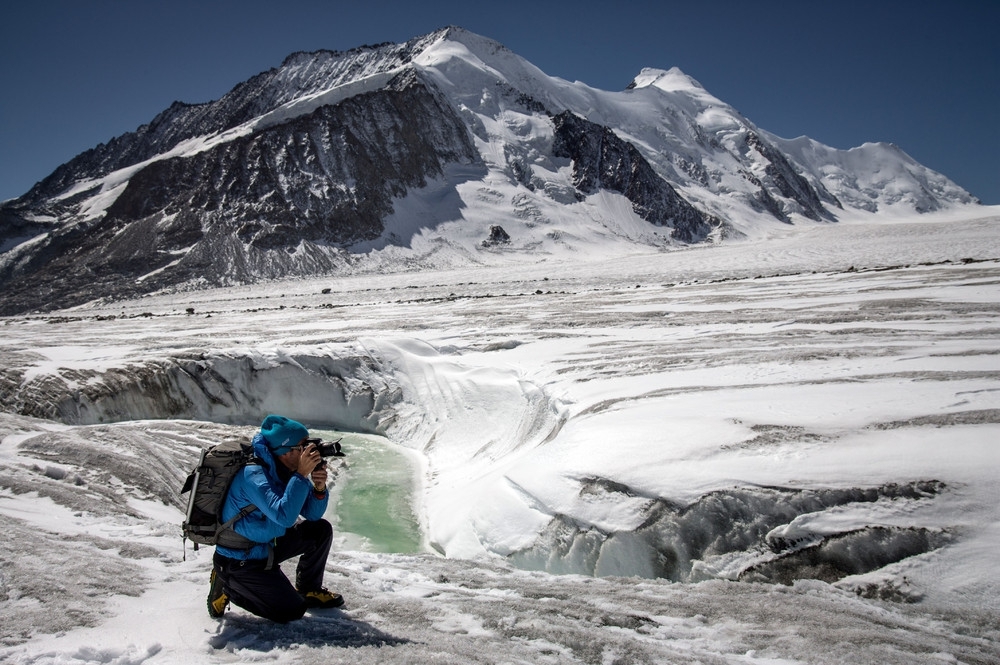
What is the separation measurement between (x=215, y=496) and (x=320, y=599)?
40.6 inches

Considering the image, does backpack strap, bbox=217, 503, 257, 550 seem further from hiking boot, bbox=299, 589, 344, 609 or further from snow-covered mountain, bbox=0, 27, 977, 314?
snow-covered mountain, bbox=0, 27, 977, 314

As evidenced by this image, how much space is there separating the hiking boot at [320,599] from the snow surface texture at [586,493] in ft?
0.32

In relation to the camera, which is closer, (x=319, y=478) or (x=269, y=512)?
(x=269, y=512)

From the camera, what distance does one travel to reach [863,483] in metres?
5.14

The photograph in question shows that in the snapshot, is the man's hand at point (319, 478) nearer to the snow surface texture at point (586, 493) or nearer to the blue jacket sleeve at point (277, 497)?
the blue jacket sleeve at point (277, 497)

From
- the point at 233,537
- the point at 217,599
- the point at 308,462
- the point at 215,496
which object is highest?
the point at 308,462

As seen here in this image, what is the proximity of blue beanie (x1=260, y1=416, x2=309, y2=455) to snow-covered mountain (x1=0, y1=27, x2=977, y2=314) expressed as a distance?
6241 centimetres

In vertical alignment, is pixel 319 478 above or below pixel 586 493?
above

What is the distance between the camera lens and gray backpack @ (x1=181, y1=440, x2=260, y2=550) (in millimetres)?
3764

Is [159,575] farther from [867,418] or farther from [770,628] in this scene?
[867,418]

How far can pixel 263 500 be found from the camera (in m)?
3.63

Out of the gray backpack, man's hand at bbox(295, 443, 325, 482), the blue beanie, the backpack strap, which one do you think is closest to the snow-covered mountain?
the gray backpack

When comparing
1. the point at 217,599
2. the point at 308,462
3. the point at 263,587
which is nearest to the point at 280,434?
the point at 308,462

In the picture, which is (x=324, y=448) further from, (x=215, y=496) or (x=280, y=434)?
(x=215, y=496)
